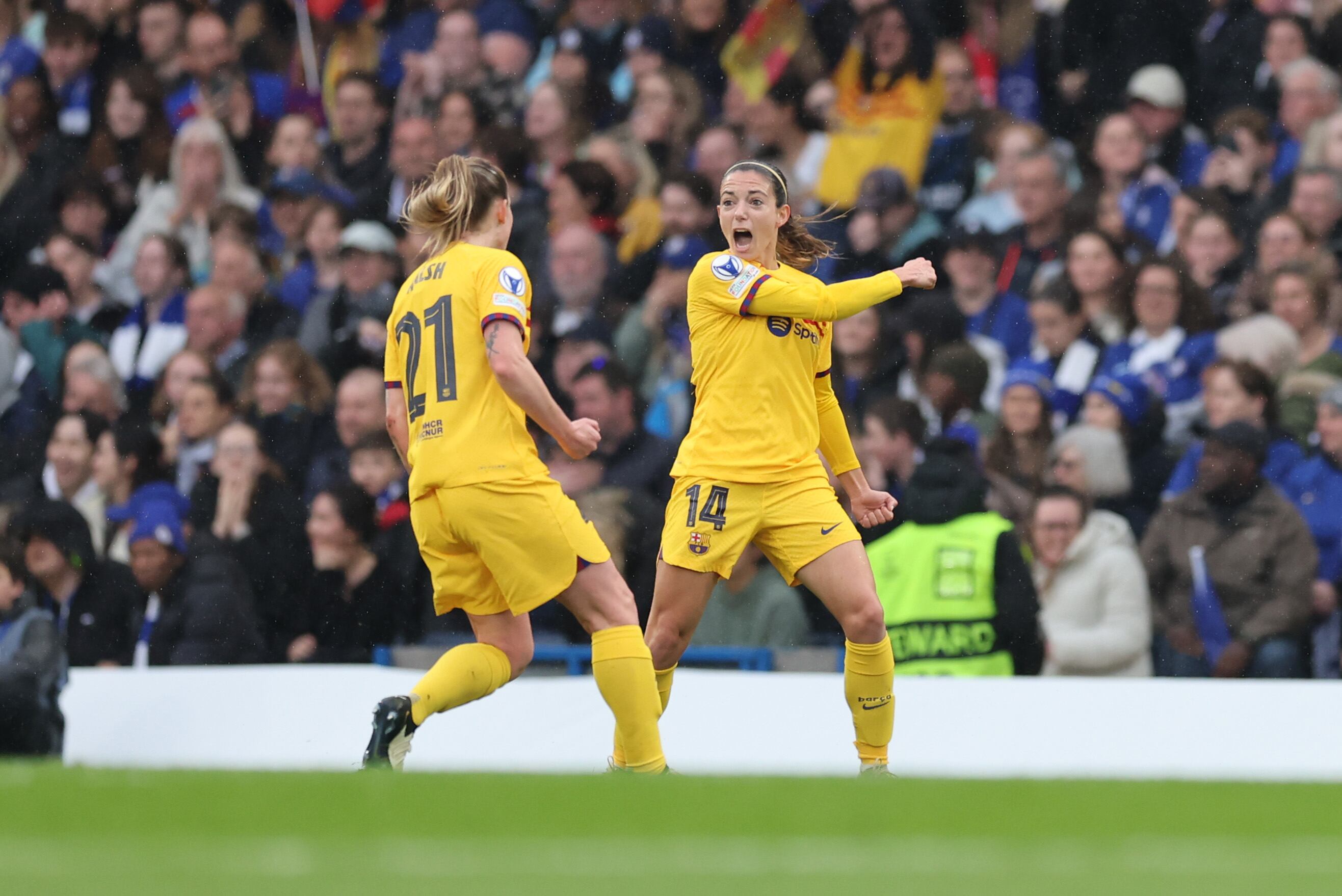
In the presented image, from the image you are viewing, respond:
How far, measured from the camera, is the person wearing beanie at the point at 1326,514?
30.1 feet

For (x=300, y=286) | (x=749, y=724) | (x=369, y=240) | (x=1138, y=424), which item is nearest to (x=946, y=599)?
(x=749, y=724)

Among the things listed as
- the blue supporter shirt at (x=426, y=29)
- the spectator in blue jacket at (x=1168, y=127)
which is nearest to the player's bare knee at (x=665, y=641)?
the spectator in blue jacket at (x=1168, y=127)

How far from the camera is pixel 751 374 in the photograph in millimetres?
7543

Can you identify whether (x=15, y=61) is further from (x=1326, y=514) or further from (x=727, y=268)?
(x=1326, y=514)

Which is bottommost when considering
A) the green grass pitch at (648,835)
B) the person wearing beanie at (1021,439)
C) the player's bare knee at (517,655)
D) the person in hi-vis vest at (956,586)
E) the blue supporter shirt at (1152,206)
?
the green grass pitch at (648,835)

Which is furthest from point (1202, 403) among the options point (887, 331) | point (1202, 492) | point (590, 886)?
point (590, 886)

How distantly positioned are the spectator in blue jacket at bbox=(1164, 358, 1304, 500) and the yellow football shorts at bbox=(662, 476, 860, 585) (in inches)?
110

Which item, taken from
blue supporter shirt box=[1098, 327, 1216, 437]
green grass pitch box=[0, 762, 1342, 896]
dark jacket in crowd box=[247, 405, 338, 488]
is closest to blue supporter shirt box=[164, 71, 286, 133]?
dark jacket in crowd box=[247, 405, 338, 488]

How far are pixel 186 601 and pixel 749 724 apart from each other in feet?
12.1

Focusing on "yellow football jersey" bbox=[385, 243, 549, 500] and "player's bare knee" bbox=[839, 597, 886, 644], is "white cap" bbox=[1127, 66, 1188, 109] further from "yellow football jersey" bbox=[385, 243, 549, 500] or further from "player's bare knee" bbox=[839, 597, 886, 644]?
"yellow football jersey" bbox=[385, 243, 549, 500]

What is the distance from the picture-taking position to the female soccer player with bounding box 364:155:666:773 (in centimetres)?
688

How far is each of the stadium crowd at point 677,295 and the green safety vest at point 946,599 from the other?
0.11 ft

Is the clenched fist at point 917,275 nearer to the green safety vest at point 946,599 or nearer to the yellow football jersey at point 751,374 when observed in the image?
the yellow football jersey at point 751,374

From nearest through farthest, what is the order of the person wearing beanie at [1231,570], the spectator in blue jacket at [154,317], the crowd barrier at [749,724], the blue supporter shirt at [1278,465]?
1. the crowd barrier at [749,724]
2. the person wearing beanie at [1231,570]
3. the blue supporter shirt at [1278,465]
4. the spectator in blue jacket at [154,317]
